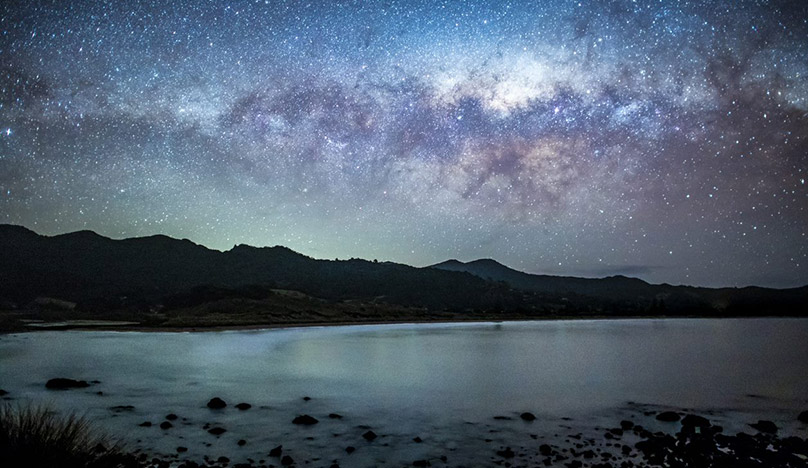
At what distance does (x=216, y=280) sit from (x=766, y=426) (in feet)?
493

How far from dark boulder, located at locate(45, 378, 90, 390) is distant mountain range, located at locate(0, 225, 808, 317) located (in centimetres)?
8234

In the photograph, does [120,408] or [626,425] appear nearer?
[626,425]

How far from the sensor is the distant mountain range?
112 meters

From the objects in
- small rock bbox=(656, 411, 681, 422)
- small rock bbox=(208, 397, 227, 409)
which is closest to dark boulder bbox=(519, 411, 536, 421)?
small rock bbox=(656, 411, 681, 422)

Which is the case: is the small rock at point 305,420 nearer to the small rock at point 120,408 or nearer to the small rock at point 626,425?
the small rock at point 120,408

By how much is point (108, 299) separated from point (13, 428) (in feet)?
366

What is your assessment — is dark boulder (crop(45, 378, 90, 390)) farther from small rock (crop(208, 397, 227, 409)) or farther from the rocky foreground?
small rock (crop(208, 397, 227, 409))

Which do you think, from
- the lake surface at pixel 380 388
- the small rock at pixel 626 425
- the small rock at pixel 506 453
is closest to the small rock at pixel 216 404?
the lake surface at pixel 380 388

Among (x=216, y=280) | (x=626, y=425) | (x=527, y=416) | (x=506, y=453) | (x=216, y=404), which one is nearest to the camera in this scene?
(x=506, y=453)

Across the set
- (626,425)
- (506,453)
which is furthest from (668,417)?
(506,453)

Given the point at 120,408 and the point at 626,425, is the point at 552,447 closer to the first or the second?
the point at 626,425

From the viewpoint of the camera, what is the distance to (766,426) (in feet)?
64.4

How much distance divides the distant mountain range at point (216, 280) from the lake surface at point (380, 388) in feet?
200

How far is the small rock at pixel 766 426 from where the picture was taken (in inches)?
754
